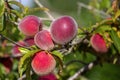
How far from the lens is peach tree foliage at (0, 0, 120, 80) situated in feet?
4.80

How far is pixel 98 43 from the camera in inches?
67.7

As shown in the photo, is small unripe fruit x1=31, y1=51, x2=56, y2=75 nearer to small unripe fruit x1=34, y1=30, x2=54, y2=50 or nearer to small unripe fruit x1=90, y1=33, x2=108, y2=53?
small unripe fruit x1=34, y1=30, x2=54, y2=50

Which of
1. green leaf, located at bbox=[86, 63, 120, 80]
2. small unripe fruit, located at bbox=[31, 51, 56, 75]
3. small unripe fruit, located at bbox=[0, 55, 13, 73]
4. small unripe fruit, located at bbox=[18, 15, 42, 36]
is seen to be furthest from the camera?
green leaf, located at bbox=[86, 63, 120, 80]

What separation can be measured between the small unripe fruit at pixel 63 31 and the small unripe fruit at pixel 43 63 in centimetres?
8

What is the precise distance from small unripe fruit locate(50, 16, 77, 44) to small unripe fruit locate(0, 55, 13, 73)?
24.5 inches

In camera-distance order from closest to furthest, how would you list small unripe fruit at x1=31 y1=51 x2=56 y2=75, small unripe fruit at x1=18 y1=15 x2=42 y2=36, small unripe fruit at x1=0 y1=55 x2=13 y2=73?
small unripe fruit at x1=31 y1=51 x2=56 y2=75 < small unripe fruit at x1=18 y1=15 x2=42 y2=36 < small unripe fruit at x1=0 y1=55 x2=13 y2=73

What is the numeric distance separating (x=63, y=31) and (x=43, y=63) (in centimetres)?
14

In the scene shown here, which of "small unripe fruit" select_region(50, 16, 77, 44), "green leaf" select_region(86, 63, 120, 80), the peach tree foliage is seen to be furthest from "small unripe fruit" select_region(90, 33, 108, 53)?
"green leaf" select_region(86, 63, 120, 80)

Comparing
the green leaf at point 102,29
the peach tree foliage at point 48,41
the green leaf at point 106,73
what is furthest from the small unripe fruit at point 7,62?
the green leaf at point 106,73

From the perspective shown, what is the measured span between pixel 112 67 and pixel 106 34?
842 millimetres

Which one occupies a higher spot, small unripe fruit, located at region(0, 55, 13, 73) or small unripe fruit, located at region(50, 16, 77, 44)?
small unripe fruit, located at region(50, 16, 77, 44)

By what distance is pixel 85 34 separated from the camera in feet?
5.65

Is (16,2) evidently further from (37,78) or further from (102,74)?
(102,74)

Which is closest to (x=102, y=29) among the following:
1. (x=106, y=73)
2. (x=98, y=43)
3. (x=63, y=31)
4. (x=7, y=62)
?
(x=98, y=43)
